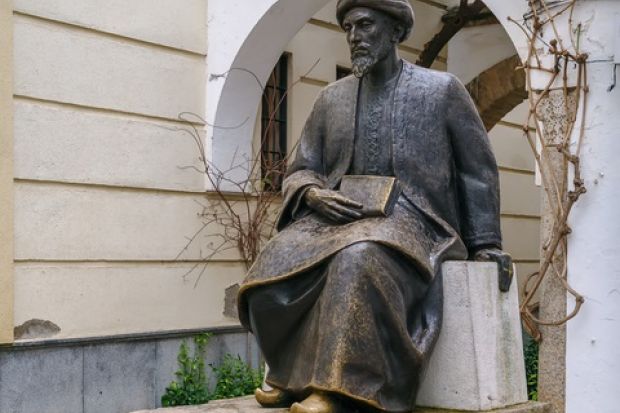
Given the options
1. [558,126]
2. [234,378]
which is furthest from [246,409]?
[234,378]

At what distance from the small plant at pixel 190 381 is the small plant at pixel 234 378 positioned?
0.12 meters

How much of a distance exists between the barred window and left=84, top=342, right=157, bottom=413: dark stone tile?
6.73ft

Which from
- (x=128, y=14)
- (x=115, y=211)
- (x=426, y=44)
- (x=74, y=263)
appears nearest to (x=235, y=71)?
(x=128, y=14)

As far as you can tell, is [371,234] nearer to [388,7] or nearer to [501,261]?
[501,261]

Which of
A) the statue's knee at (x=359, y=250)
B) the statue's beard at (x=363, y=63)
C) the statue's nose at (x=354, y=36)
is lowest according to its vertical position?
the statue's knee at (x=359, y=250)

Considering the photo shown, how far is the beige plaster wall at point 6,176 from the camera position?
716cm

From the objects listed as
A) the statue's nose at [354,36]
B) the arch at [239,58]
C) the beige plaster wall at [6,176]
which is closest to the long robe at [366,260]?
the statue's nose at [354,36]

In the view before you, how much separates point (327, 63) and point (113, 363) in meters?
3.63

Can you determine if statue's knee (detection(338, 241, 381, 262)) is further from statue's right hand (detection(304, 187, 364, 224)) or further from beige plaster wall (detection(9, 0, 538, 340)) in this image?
A: beige plaster wall (detection(9, 0, 538, 340))

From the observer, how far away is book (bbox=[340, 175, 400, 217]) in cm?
402

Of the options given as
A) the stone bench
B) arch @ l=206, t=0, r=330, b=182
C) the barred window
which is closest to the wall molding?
arch @ l=206, t=0, r=330, b=182

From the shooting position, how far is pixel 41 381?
7.43m

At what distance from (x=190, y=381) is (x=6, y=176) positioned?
7.74 ft

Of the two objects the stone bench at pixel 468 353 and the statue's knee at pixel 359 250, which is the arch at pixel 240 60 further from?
the statue's knee at pixel 359 250
